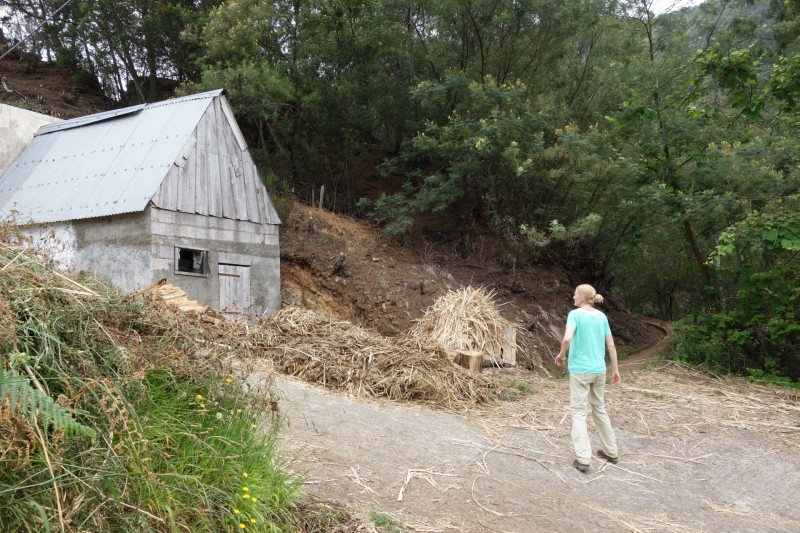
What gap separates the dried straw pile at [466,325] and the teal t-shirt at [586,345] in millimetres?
5003

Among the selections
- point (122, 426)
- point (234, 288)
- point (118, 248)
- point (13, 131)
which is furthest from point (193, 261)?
point (122, 426)

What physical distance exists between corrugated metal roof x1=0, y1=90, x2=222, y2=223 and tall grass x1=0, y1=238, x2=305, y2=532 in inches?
390

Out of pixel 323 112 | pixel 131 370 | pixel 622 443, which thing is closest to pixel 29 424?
pixel 131 370

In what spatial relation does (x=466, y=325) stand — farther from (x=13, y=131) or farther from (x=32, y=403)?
(x=13, y=131)

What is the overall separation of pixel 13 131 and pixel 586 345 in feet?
54.6

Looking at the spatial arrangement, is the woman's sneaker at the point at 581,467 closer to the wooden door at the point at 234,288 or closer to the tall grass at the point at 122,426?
the tall grass at the point at 122,426

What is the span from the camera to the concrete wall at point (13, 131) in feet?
55.7

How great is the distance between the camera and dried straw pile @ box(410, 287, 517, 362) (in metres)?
11.8

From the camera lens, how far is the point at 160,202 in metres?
13.7

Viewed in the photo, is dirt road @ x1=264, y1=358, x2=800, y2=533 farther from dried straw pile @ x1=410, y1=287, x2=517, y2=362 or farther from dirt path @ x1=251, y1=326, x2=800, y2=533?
dried straw pile @ x1=410, y1=287, x2=517, y2=362

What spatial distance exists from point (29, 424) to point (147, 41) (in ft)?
76.6

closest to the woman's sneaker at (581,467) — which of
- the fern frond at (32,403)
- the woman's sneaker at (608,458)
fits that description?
the woman's sneaker at (608,458)

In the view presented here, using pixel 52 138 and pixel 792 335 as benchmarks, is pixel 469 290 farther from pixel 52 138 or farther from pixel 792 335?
pixel 52 138

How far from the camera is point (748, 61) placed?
1221 centimetres
